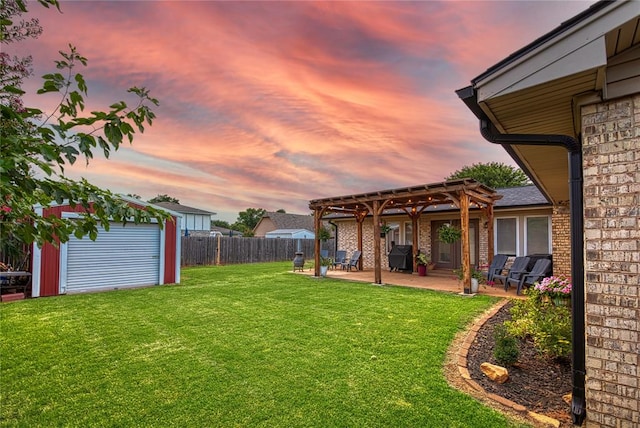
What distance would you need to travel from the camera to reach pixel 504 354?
3.65 meters

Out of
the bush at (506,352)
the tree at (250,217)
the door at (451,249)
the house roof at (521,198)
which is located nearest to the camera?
the bush at (506,352)

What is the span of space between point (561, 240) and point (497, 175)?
1008 inches

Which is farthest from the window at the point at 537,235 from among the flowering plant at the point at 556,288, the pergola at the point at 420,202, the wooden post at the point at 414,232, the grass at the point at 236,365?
the flowering plant at the point at 556,288

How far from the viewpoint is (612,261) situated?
2.42 meters

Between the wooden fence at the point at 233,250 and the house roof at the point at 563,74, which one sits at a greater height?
the house roof at the point at 563,74

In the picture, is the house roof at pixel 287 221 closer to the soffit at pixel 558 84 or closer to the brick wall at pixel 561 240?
the brick wall at pixel 561 240

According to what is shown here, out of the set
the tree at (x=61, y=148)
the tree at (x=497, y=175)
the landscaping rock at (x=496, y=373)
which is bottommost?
the landscaping rock at (x=496, y=373)

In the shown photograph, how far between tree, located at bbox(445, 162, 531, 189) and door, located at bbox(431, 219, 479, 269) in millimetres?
21560

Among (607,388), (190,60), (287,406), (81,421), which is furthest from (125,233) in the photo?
(607,388)

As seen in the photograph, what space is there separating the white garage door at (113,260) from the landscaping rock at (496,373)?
30.2ft

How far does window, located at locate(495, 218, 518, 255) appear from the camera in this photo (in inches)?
447

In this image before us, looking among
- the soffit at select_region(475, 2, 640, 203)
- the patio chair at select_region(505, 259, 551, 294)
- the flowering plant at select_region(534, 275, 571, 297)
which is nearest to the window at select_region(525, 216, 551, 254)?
the patio chair at select_region(505, 259, 551, 294)

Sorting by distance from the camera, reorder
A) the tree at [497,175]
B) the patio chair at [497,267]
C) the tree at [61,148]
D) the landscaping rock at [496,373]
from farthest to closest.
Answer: the tree at [497,175] → the patio chair at [497,267] → the landscaping rock at [496,373] → the tree at [61,148]

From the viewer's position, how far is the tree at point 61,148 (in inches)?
57.5
